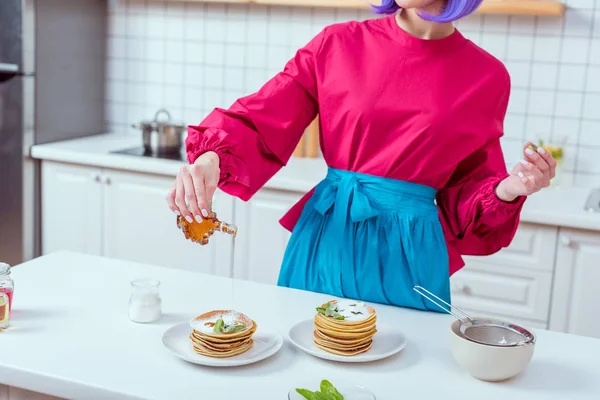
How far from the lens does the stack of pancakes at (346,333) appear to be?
131 cm

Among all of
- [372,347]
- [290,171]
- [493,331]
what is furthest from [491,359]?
[290,171]

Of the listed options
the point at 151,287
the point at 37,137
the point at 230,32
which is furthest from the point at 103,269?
the point at 230,32

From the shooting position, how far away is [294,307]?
1.57 metres

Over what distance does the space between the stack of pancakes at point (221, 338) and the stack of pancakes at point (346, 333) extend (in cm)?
12

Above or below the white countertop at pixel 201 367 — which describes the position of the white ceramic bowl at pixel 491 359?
above

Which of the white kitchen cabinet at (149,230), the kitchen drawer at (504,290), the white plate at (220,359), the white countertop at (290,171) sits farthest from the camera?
the white kitchen cabinet at (149,230)

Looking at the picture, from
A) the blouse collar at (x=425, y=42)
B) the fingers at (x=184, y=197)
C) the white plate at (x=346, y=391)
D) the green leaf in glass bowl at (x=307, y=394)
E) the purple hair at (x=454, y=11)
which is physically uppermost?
the purple hair at (x=454, y=11)

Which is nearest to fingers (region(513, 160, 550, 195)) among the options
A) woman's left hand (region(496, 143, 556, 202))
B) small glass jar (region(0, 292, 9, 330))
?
woman's left hand (region(496, 143, 556, 202))

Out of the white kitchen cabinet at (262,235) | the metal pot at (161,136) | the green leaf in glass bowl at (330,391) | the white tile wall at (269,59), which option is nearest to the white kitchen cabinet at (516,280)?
the white tile wall at (269,59)

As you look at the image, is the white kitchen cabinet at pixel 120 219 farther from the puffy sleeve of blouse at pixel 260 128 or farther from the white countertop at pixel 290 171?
the puffy sleeve of blouse at pixel 260 128

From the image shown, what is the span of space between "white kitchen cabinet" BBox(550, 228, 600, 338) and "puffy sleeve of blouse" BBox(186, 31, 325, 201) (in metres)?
1.17

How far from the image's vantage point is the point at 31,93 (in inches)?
125

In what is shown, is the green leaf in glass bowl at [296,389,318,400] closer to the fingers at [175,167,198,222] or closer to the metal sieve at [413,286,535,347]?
the metal sieve at [413,286,535,347]

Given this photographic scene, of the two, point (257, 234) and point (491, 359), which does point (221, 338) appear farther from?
point (257, 234)
